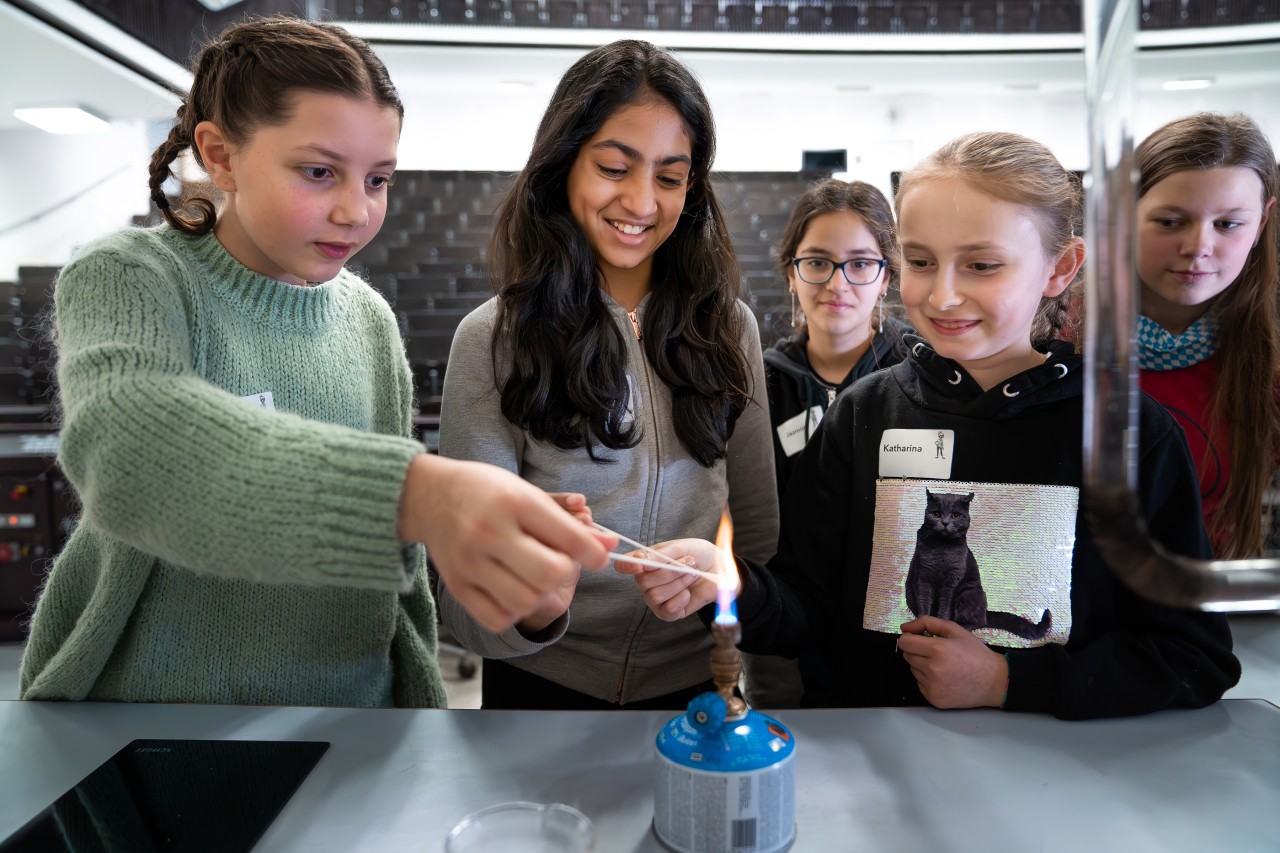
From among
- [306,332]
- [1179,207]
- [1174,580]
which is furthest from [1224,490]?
[306,332]

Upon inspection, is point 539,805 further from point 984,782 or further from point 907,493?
point 907,493

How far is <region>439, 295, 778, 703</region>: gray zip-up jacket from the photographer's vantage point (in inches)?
48.5

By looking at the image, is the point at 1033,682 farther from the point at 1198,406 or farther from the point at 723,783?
the point at 1198,406

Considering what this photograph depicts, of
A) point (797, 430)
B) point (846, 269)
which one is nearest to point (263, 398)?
point (797, 430)

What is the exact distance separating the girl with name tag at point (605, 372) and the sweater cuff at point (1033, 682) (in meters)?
0.48

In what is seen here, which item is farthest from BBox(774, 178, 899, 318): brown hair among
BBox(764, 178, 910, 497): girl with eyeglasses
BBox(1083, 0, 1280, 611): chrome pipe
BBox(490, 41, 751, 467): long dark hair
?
BBox(1083, 0, 1280, 611): chrome pipe

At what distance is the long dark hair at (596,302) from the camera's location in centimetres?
123

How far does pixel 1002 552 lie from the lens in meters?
1.10

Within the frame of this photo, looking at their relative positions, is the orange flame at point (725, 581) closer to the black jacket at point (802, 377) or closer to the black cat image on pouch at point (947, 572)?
the black cat image on pouch at point (947, 572)

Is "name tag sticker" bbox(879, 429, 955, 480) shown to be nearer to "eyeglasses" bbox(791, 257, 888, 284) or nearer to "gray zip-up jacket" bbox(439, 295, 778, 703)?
"gray zip-up jacket" bbox(439, 295, 778, 703)

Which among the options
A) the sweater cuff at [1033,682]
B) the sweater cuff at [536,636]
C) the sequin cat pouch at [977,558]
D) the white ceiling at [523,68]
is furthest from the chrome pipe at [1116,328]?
the white ceiling at [523,68]

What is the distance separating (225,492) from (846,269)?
1.55 metres

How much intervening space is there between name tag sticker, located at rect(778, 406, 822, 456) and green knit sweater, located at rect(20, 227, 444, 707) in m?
0.94

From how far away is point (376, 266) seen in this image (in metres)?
5.41
